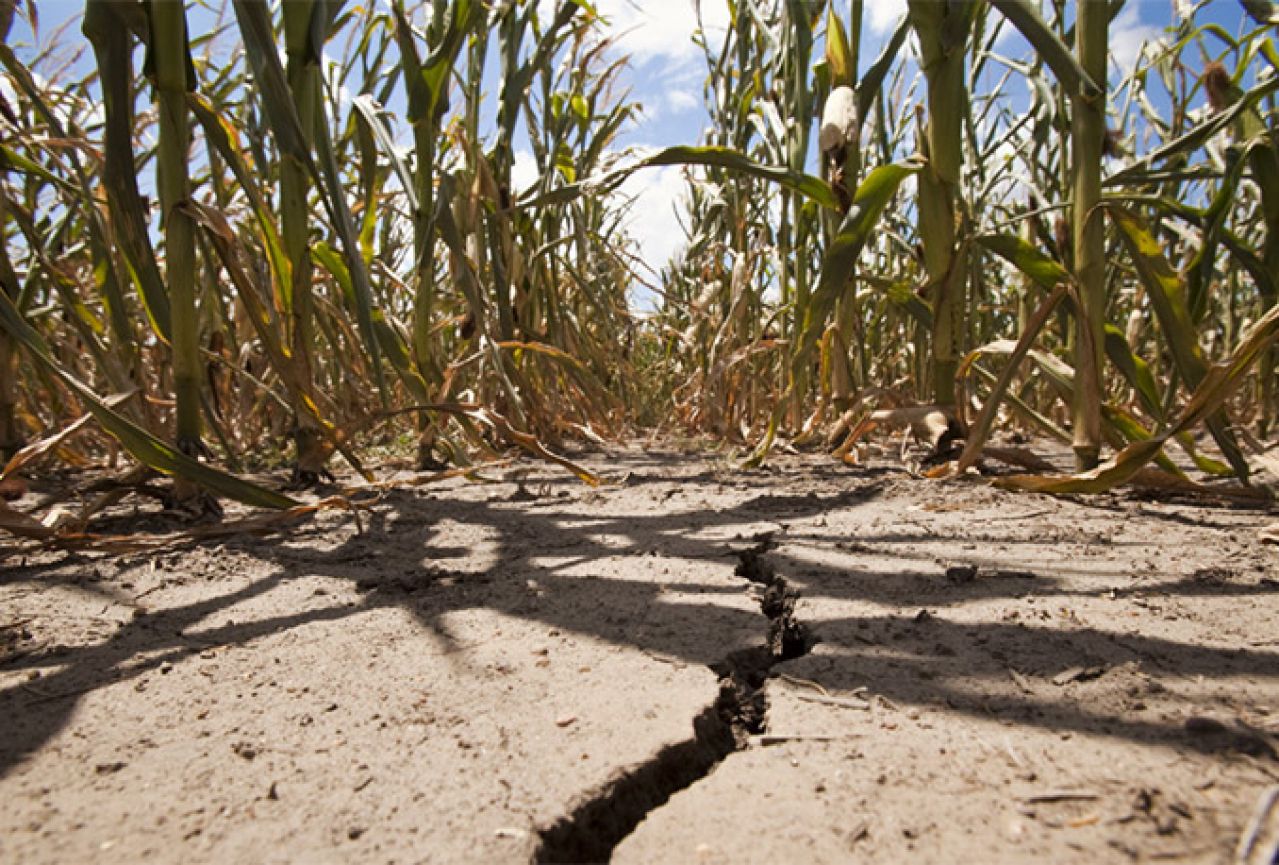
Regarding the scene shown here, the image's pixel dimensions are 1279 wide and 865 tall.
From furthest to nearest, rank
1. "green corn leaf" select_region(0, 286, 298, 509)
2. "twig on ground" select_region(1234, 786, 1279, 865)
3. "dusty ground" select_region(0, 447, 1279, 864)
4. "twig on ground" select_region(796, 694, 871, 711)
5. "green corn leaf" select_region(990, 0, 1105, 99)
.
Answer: "green corn leaf" select_region(990, 0, 1105, 99), "green corn leaf" select_region(0, 286, 298, 509), "twig on ground" select_region(796, 694, 871, 711), "dusty ground" select_region(0, 447, 1279, 864), "twig on ground" select_region(1234, 786, 1279, 865)

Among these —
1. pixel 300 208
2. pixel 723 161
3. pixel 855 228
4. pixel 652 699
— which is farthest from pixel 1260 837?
pixel 300 208

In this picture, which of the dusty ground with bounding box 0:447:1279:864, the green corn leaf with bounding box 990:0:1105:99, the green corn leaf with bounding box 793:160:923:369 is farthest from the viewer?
the green corn leaf with bounding box 793:160:923:369

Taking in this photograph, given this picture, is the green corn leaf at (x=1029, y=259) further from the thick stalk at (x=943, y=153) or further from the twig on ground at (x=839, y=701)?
the twig on ground at (x=839, y=701)

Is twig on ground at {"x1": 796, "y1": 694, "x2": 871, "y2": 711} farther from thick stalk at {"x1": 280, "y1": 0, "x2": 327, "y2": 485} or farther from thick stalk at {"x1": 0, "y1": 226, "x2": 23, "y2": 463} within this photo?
thick stalk at {"x1": 0, "y1": 226, "x2": 23, "y2": 463}

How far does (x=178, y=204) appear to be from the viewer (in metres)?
1.18

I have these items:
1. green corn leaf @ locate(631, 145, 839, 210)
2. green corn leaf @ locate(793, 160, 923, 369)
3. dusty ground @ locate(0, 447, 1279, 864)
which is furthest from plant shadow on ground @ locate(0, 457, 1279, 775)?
green corn leaf @ locate(631, 145, 839, 210)

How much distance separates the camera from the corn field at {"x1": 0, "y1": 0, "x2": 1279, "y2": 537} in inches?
45.4

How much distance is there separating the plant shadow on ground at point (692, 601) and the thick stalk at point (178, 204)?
235mm

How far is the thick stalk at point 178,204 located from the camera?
111 cm

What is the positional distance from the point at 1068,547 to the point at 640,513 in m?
0.69

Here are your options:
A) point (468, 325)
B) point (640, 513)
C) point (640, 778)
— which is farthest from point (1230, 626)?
point (468, 325)

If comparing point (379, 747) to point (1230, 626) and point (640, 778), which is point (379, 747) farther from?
point (1230, 626)

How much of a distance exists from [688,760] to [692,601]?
322 millimetres

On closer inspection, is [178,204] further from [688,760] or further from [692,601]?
[688,760]
